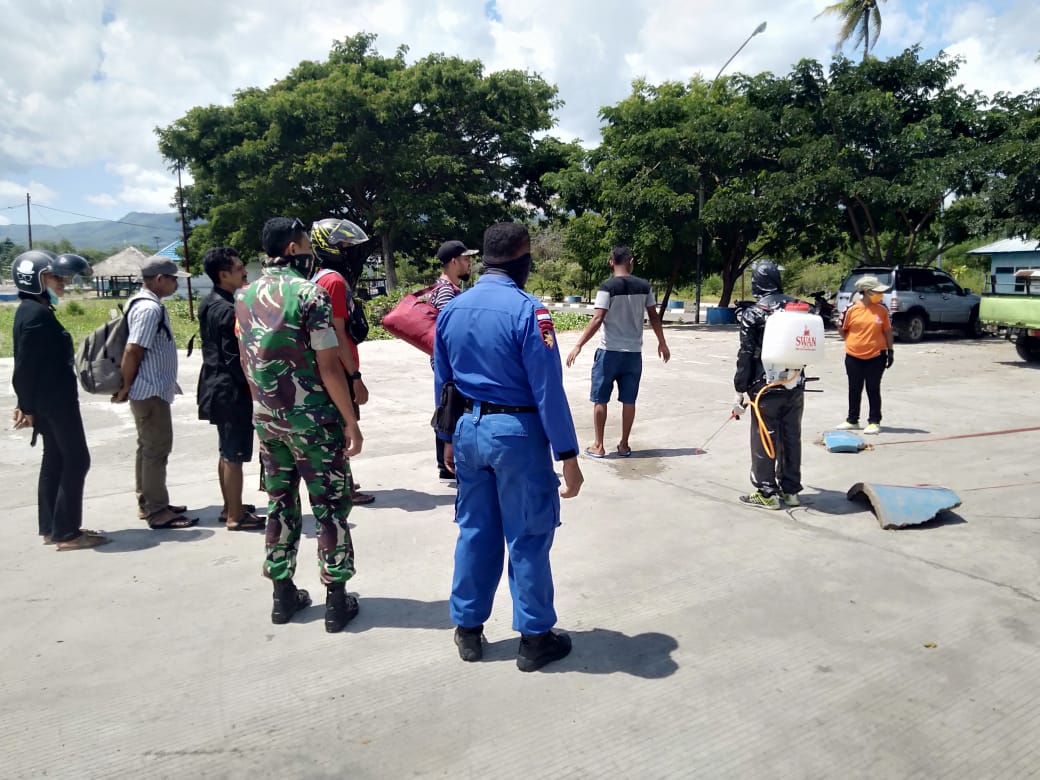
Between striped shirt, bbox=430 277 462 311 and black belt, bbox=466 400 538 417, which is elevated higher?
striped shirt, bbox=430 277 462 311

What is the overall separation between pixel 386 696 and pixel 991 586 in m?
3.17

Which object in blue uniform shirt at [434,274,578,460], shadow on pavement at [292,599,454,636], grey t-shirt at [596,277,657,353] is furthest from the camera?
grey t-shirt at [596,277,657,353]

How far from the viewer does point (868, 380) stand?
787 centimetres

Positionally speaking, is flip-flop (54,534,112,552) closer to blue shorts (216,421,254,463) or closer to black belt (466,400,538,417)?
blue shorts (216,421,254,463)

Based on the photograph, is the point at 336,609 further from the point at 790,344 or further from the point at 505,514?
the point at 790,344

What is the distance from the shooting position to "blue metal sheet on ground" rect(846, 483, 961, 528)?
4.94 m

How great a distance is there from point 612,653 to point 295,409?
1.79 metres

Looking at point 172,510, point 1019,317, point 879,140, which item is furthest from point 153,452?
point 879,140

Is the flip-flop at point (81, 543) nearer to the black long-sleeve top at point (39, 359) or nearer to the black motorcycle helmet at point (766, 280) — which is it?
the black long-sleeve top at point (39, 359)

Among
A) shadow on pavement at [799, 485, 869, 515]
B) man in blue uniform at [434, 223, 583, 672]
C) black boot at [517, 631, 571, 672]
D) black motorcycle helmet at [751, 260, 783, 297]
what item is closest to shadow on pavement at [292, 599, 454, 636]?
man in blue uniform at [434, 223, 583, 672]

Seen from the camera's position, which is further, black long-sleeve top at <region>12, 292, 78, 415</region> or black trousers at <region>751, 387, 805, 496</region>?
black trousers at <region>751, 387, 805, 496</region>

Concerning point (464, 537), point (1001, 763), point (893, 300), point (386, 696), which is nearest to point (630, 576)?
point (464, 537)

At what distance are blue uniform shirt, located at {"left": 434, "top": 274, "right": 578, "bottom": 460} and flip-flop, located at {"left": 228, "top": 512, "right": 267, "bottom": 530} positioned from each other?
2556 mm

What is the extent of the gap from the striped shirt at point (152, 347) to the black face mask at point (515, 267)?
8.55 feet
